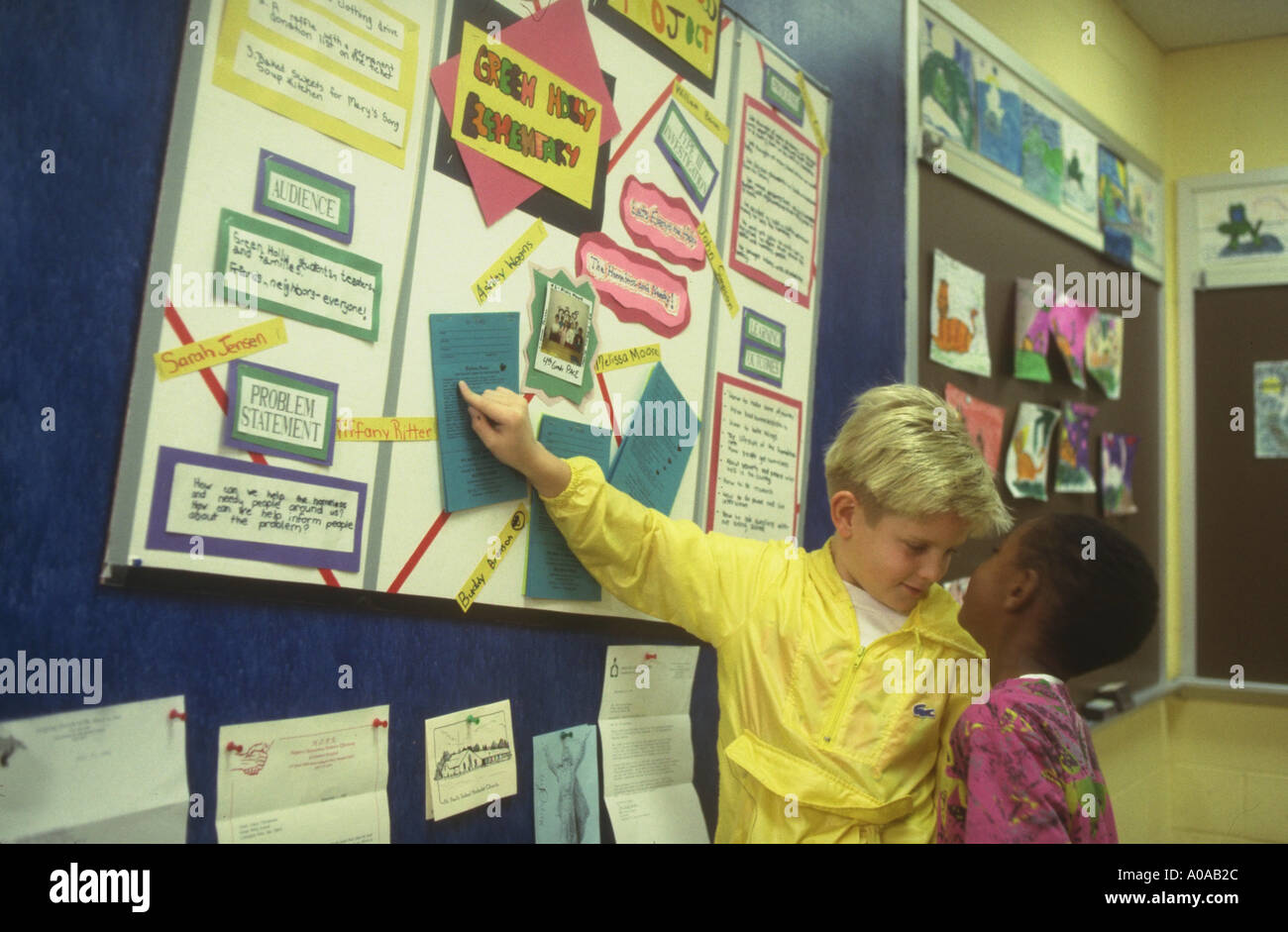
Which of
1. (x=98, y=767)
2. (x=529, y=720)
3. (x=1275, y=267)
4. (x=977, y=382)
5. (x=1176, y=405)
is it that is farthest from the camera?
(x=1176, y=405)

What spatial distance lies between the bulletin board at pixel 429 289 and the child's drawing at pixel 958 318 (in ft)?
1.92

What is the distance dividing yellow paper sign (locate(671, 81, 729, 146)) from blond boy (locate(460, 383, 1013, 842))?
50 centimetres

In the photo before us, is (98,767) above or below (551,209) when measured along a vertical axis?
below

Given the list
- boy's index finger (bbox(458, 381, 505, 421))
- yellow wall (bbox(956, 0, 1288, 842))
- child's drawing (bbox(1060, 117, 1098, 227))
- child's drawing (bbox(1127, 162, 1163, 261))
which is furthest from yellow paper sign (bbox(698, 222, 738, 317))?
child's drawing (bbox(1127, 162, 1163, 261))

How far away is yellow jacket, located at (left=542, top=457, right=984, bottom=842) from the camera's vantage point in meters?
1.04

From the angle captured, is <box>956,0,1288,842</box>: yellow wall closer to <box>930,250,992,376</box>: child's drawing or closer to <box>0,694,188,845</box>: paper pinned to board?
<box>930,250,992,376</box>: child's drawing

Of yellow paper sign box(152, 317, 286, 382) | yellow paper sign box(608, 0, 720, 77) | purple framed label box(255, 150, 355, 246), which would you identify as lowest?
yellow paper sign box(152, 317, 286, 382)

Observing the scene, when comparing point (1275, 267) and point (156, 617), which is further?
point (1275, 267)

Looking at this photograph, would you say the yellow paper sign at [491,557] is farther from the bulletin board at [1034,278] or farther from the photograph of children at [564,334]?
the bulletin board at [1034,278]

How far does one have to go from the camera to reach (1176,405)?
294cm

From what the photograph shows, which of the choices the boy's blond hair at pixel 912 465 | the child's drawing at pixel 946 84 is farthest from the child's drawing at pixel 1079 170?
the boy's blond hair at pixel 912 465

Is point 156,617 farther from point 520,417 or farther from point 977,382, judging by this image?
point 977,382

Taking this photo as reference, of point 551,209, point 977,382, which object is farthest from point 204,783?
point 977,382
